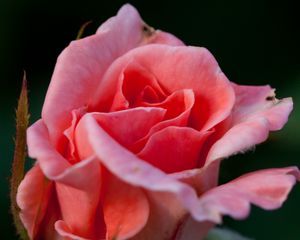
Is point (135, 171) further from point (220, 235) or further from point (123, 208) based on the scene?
point (220, 235)

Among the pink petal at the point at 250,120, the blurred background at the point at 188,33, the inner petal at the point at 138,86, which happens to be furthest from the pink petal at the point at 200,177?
the blurred background at the point at 188,33

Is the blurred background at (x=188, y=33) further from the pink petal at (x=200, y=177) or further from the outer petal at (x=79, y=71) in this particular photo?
the pink petal at (x=200, y=177)

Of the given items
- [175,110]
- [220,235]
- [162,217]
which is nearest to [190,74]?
[175,110]

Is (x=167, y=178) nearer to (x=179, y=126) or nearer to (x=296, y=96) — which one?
(x=179, y=126)

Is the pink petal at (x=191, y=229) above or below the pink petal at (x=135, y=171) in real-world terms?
below

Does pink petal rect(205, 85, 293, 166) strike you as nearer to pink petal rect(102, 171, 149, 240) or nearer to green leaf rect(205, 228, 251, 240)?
pink petal rect(102, 171, 149, 240)
